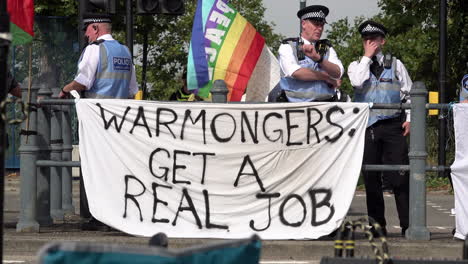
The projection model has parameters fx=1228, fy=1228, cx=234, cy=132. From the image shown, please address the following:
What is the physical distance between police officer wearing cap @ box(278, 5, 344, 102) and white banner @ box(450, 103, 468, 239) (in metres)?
1.04

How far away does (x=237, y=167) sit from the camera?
988cm

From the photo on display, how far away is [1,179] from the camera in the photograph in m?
5.30

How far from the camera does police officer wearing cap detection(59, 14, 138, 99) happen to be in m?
10.3

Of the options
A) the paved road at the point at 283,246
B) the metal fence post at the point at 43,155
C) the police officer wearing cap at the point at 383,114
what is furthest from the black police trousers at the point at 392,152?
the metal fence post at the point at 43,155

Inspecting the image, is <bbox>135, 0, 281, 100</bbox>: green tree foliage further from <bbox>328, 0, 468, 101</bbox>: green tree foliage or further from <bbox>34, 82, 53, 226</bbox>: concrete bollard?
<bbox>34, 82, 53, 226</bbox>: concrete bollard

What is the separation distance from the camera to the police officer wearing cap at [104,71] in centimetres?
1032

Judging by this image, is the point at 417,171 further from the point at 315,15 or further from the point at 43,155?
the point at 43,155

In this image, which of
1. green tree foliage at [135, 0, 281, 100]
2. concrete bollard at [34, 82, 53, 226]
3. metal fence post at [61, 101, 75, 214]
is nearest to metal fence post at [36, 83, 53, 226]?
concrete bollard at [34, 82, 53, 226]

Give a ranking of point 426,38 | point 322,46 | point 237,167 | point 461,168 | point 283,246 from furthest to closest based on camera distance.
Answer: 1. point 426,38
2. point 322,46
3. point 461,168
4. point 237,167
5. point 283,246

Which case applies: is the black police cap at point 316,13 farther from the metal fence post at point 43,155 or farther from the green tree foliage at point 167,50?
the green tree foliage at point 167,50

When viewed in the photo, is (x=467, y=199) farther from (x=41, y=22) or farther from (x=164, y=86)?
(x=164, y=86)

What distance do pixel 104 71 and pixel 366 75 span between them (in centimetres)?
221

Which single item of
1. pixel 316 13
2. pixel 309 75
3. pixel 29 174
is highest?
pixel 316 13

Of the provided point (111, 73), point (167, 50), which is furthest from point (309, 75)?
point (167, 50)
